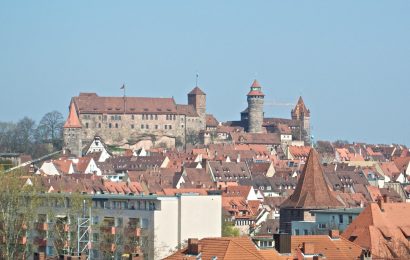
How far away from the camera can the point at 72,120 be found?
19600 cm

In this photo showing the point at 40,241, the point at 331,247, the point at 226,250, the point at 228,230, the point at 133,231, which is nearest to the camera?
the point at 226,250

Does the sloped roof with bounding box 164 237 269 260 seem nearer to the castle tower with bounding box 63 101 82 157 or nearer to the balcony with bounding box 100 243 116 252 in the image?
the balcony with bounding box 100 243 116 252

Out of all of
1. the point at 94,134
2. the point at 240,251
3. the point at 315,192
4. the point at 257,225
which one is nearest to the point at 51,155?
the point at 94,134

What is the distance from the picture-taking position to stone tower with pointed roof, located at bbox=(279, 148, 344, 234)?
94688mm

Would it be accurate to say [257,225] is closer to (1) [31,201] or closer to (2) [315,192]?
(2) [315,192]

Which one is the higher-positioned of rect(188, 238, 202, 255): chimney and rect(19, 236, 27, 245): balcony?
rect(188, 238, 202, 255): chimney

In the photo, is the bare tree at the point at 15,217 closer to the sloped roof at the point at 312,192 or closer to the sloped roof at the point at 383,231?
the sloped roof at the point at 383,231

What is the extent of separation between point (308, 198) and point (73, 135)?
3980 inches

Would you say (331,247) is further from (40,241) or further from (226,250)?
(40,241)

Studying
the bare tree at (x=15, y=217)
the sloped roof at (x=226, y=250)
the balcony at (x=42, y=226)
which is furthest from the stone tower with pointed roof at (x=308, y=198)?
the sloped roof at (x=226, y=250)

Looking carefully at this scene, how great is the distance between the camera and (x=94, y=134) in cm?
19988

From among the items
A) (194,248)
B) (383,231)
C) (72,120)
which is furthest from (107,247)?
(72,120)

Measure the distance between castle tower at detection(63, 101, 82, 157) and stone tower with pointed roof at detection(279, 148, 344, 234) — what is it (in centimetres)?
9554

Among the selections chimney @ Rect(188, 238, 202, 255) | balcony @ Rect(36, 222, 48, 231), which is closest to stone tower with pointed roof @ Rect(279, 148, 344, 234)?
balcony @ Rect(36, 222, 48, 231)
